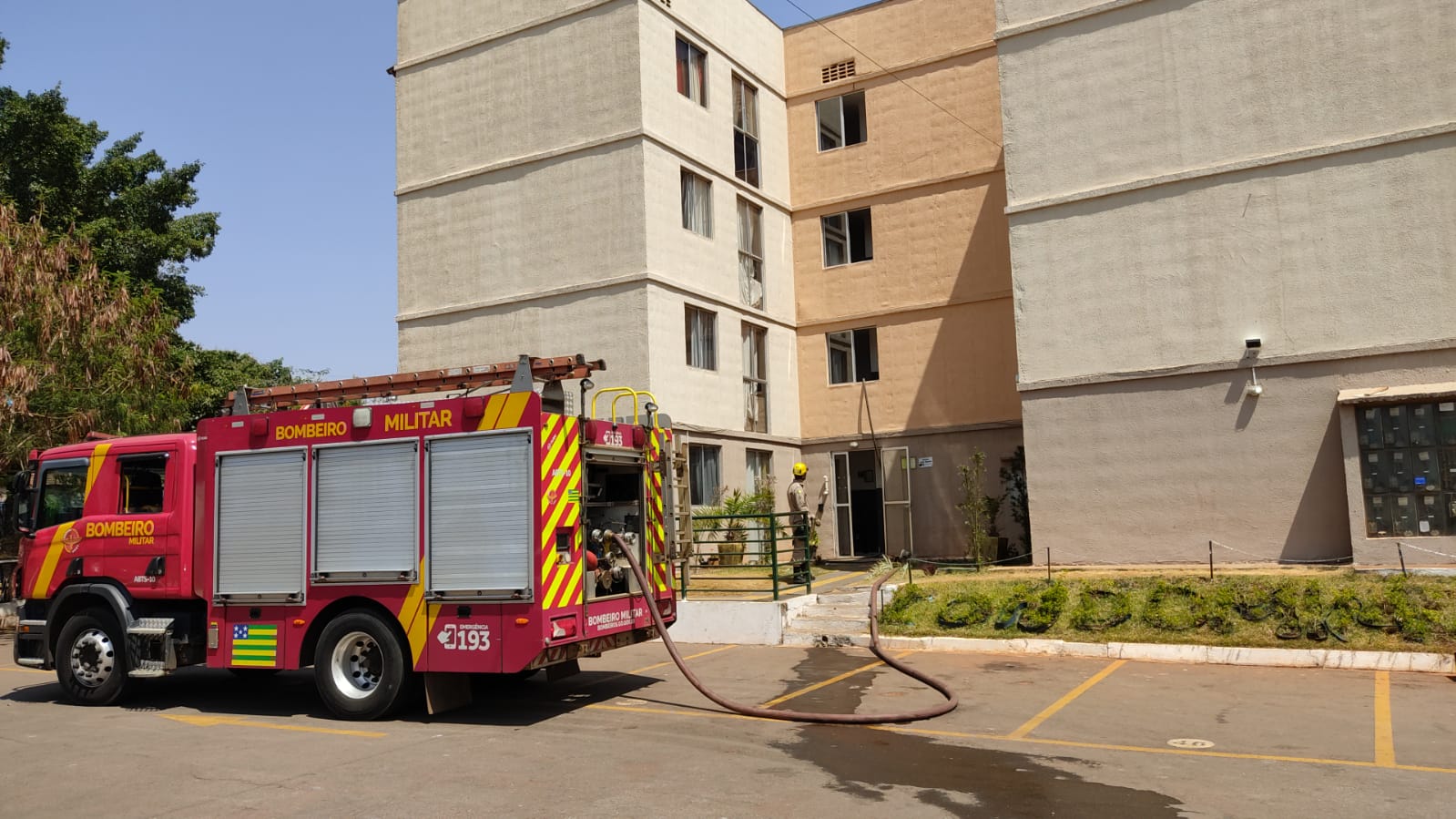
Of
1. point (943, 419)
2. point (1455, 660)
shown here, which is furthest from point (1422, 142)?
point (943, 419)

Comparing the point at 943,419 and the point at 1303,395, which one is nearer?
the point at 1303,395

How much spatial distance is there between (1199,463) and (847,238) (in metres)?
11.3

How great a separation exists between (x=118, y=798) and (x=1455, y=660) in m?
12.6

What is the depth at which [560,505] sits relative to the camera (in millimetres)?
9914

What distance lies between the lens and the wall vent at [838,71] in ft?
86.5

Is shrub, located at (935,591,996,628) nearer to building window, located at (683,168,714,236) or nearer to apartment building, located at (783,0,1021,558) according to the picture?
apartment building, located at (783,0,1021,558)

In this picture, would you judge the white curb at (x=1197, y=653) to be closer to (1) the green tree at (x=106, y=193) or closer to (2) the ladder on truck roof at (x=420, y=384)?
(2) the ladder on truck roof at (x=420, y=384)

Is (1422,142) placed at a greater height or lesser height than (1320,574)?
greater

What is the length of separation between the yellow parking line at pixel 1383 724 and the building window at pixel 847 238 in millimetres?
16681

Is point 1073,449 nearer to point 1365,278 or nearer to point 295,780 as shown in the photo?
point 1365,278

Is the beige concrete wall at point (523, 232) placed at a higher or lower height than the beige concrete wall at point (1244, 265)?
higher

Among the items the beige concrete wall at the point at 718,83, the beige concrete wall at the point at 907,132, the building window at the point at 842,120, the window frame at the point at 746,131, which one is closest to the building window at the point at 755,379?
the beige concrete wall at the point at 718,83

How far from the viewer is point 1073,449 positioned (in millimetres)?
18688

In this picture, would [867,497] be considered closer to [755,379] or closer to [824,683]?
[755,379]
